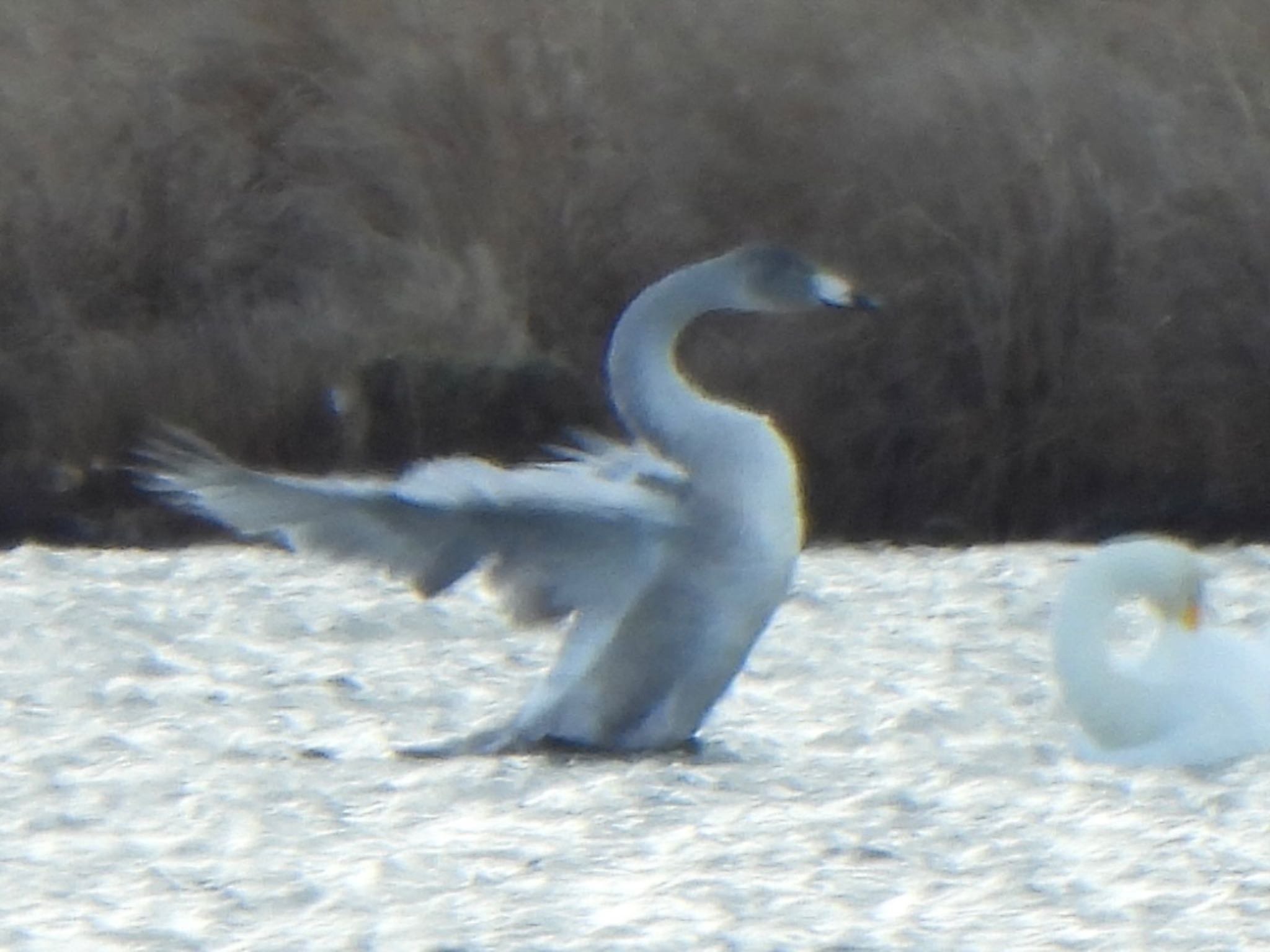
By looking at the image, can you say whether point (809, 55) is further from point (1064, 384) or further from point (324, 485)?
point (324, 485)

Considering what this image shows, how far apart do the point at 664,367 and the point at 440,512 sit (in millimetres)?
341

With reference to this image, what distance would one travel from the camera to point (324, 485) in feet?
8.54

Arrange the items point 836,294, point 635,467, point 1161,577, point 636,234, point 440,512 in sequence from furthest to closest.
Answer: point 636,234
point 1161,577
point 836,294
point 635,467
point 440,512

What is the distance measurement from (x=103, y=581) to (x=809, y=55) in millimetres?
2447

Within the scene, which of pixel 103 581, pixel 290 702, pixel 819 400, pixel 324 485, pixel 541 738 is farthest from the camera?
pixel 819 400

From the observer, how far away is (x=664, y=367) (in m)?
2.83

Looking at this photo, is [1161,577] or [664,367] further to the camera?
[1161,577]

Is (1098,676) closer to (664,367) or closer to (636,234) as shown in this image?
(664,367)

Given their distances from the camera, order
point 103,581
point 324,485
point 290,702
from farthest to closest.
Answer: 1. point 103,581
2. point 290,702
3. point 324,485

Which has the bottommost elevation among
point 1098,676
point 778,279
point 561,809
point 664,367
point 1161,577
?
point 561,809

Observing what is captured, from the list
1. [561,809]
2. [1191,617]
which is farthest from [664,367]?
[1191,617]

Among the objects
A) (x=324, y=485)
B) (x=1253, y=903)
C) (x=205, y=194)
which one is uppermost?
(x=205, y=194)

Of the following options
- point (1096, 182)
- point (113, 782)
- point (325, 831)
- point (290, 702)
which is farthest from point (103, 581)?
point (1096, 182)

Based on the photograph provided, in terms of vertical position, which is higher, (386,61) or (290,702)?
(386,61)
